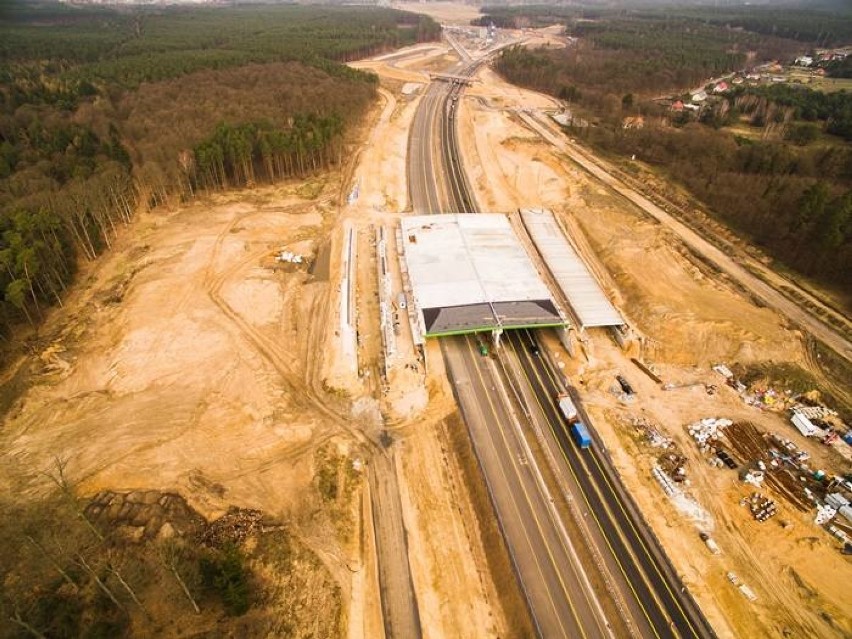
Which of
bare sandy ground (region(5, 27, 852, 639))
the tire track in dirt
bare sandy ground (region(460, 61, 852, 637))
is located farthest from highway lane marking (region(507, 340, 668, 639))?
the tire track in dirt

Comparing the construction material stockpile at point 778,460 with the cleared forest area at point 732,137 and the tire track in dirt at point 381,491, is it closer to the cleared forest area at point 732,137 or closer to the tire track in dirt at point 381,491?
the cleared forest area at point 732,137

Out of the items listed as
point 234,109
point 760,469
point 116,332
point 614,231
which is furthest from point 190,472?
point 234,109

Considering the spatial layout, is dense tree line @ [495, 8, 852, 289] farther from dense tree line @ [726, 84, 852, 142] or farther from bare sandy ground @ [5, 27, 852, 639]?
bare sandy ground @ [5, 27, 852, 639]

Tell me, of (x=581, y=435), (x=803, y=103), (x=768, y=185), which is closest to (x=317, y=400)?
(x=581, y=435)

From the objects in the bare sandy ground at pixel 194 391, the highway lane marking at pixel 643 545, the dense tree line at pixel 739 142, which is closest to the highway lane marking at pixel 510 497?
the highway lane marking at pixel 643 545

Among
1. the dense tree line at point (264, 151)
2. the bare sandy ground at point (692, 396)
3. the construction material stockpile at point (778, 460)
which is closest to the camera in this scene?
the bare sandy ground at point (692, 396)

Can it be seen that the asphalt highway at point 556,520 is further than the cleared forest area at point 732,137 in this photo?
No
